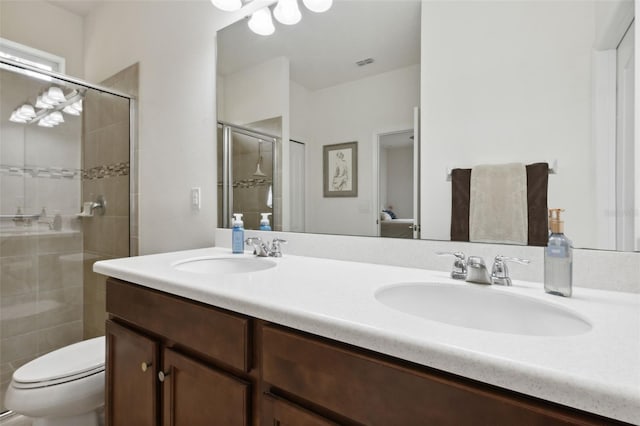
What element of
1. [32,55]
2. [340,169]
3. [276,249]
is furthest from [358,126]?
[32,55]

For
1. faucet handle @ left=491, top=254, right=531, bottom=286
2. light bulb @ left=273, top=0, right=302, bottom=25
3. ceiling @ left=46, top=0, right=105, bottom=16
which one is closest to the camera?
faucet handle @ left=491, top=254, right=531, bottom=286

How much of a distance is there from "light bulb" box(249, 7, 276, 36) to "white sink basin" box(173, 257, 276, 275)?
1.04 metres

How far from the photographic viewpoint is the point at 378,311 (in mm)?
618

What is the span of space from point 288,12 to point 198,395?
1.47m

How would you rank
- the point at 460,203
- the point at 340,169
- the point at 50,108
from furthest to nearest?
the point at 50,108
the point at 340,169
the point at 460,203

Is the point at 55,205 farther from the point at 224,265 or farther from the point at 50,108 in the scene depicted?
the point at 224,265

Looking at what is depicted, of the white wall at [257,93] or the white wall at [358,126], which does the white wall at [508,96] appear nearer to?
the white wall at [358,126]

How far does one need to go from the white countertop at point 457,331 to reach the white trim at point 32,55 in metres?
2.22

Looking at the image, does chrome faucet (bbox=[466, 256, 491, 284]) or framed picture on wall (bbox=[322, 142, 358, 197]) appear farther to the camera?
framed picture on wall (bbox=[322, 142, 358, 197])

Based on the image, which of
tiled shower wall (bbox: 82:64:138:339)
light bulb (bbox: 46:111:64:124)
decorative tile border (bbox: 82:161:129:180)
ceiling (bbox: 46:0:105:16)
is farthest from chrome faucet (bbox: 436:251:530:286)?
ceiling (bbox: 46:0:105:16)

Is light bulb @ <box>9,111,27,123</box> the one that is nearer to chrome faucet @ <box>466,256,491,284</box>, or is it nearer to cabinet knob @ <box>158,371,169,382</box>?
cabinet knob @ <box>158,371,169,382</box>

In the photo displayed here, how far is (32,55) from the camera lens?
2.20 meters

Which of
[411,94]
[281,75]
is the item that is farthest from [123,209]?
[411,94]

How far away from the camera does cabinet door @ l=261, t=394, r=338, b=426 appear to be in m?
0.60
